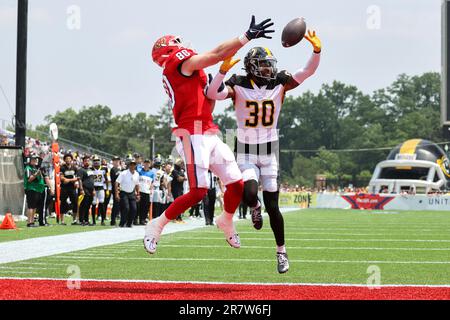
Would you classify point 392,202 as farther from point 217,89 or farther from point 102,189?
point 217,89

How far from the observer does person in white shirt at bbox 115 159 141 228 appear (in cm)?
2003

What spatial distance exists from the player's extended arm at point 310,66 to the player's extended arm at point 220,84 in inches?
31.0

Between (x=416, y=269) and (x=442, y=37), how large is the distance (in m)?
24.4

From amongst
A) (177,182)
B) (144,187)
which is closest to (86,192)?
(144,187)

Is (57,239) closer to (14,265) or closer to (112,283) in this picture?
(14,265)

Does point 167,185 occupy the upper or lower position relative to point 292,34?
lower

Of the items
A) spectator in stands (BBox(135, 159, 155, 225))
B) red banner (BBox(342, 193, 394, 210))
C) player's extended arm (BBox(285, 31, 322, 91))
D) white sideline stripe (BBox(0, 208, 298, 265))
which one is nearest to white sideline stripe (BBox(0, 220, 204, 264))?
white sideline stripe (BBox(0, 208, 298, 265))

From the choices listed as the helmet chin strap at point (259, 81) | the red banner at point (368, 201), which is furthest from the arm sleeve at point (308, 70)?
the red banner at point (368, 201)

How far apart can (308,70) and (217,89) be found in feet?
3.49

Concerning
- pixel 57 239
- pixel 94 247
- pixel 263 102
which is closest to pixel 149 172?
pixel 57 239

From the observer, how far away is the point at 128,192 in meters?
20.0

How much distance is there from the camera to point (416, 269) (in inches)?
380
